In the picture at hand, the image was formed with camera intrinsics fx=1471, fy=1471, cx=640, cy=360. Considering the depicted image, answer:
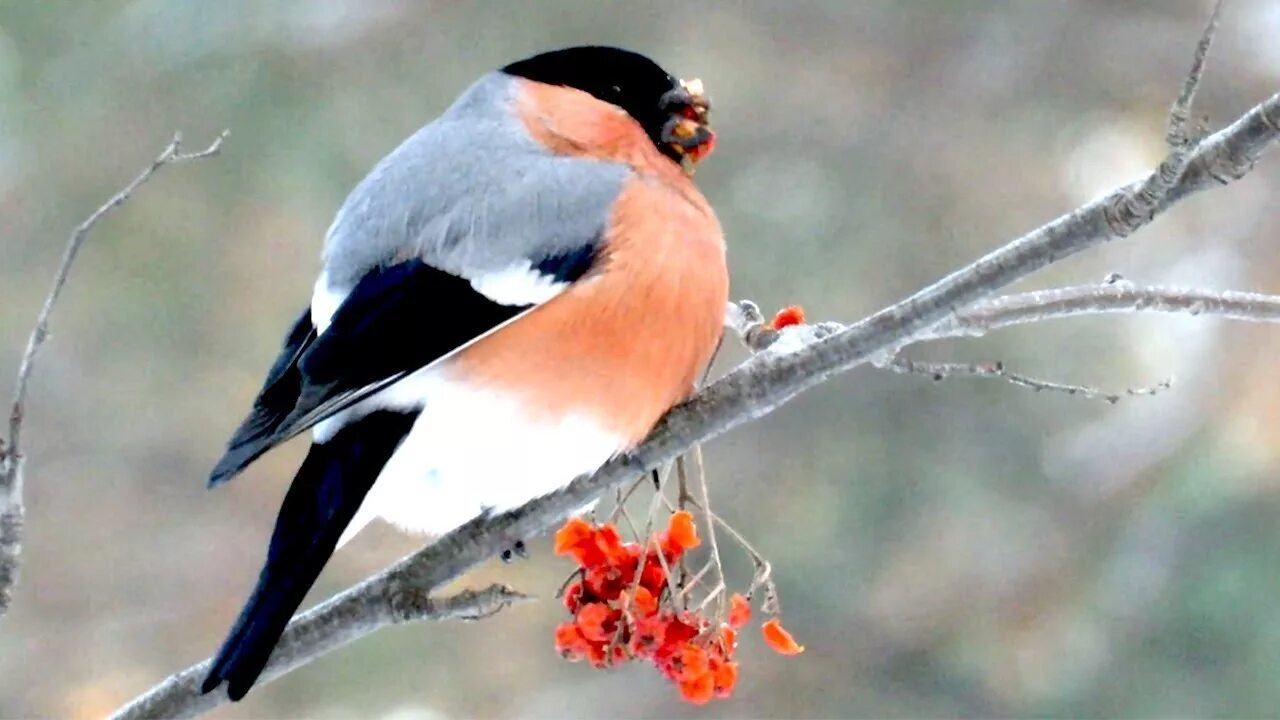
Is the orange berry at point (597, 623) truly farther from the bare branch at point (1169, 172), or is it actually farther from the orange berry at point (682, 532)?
the bare branch at point (1169, 172)

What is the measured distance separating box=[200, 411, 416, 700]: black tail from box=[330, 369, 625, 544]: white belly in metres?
0.01

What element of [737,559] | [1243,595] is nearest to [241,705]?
[737,559]

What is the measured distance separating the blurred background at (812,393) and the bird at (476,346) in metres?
0.49

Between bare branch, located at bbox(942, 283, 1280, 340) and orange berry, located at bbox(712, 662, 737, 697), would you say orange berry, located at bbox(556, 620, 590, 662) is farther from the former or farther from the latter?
bare branch, located at bbox(942, 283, 1280, 340)

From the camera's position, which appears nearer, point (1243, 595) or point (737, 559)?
point (1243, 595)

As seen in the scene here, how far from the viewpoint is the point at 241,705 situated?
1444 millimetres

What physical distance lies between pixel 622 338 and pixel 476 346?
0.30 ft

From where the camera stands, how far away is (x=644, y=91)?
1101mm

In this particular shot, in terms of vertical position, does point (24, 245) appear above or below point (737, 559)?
below

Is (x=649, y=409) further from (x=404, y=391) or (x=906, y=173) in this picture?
(x=906, y=173)

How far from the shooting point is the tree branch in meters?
0.70

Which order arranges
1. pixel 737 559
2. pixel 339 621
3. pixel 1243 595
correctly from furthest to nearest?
pixel 737 559, pixel 1243 595, pixel 339 621

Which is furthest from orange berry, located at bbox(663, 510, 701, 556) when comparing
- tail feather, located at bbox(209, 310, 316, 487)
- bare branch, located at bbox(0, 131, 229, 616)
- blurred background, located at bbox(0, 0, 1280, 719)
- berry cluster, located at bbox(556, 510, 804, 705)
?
blurred background, located at bbox(0, 0, 1280, 719)

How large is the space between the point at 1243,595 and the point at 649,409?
0.72 meters
